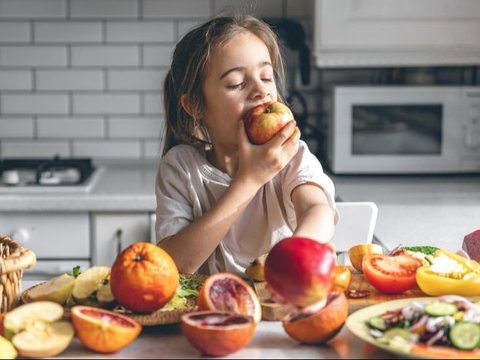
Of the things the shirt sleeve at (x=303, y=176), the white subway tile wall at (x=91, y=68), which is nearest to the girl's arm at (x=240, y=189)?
the shirt sleeve at (x=303, y=176)

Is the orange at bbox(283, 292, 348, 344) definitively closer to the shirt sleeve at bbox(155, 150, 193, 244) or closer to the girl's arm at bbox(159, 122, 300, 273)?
the girl's arm at bbox(159, 122, 300, 273)

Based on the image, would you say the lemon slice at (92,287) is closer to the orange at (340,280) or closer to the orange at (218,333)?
the orange at (218,333)

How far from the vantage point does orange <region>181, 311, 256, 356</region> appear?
1114 millimetres

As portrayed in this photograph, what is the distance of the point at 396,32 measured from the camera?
3.01 metres

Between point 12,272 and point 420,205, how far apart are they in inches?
66.5

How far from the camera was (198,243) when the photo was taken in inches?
66.6

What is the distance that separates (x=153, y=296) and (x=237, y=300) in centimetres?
11

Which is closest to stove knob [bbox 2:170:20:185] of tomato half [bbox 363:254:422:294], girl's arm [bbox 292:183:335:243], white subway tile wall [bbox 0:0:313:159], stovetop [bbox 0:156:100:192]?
stovetop [bbox 0:156:100:192]

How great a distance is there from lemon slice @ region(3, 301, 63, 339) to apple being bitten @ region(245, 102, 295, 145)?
566 millimetres

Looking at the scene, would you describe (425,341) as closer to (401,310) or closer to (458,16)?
(401,310)

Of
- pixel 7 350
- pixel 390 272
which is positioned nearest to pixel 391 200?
pixel 390 272

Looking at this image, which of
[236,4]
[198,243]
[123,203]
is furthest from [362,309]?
[236,4]

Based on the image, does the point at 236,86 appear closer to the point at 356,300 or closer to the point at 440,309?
the point at 356,300

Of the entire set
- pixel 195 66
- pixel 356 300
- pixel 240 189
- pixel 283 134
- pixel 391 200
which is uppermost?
pixel 195 66
